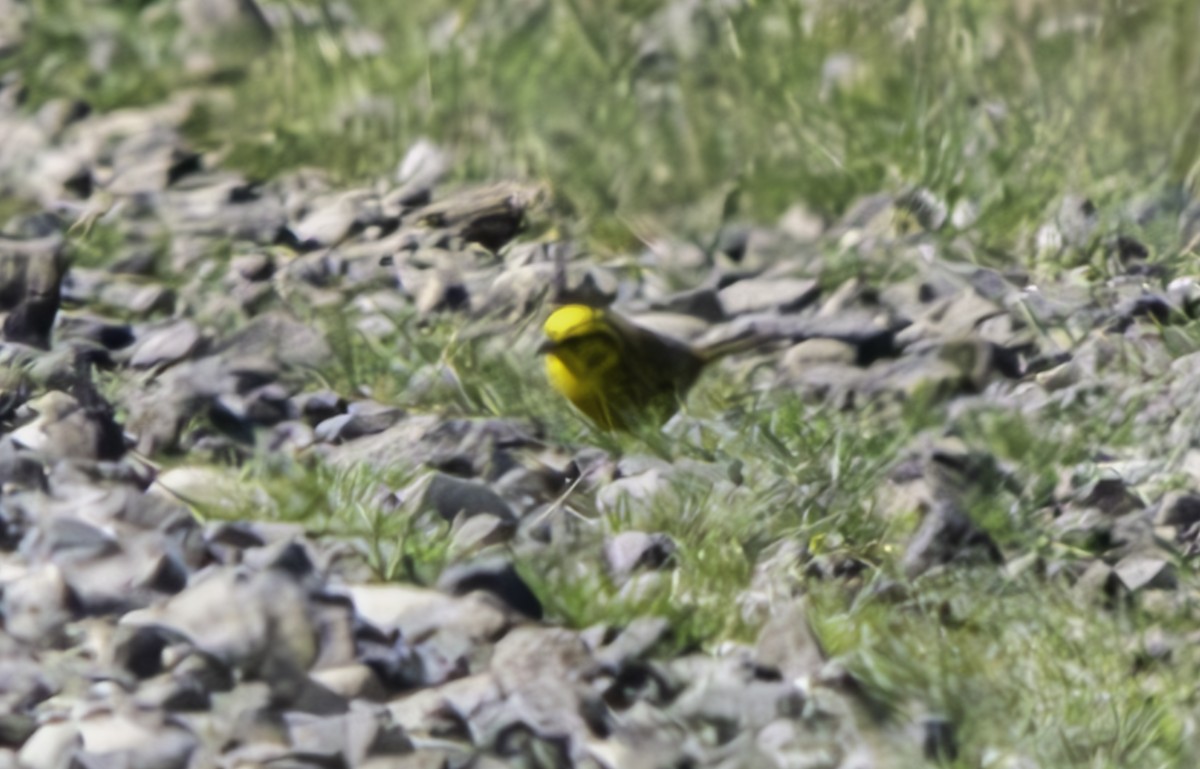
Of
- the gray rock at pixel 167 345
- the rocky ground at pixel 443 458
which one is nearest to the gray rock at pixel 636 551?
the rocky ground at pixel 443 458

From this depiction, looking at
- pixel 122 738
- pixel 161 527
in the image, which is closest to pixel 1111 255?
pixel 161 527

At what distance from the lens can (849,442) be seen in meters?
4.21

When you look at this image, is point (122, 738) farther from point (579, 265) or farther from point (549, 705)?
point (579, 265)

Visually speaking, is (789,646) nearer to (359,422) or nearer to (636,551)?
(636,551)

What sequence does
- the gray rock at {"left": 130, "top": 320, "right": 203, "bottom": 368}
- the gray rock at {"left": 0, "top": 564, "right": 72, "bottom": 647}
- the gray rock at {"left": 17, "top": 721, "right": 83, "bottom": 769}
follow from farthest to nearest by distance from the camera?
the gray rock at {"left": 130, "top": 320, "right": 203, "bottom": 368}, the gray rock at {"left": 0, "top": 564, "right": 72, "bottom": 647}, the gray rock at {"left": 17, "top": 721, "right": 83, "bottom": 769}

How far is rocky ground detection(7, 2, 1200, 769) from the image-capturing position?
326cm

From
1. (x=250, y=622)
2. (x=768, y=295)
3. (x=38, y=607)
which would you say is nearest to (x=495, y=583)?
(x=250, y=622)

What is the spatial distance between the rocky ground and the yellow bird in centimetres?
9

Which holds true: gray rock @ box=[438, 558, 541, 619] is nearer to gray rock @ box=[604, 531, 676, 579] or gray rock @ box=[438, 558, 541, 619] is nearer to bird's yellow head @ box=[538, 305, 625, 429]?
gray rock @ box=[604, 531, 676, 579]

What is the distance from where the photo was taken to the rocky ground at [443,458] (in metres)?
3.26

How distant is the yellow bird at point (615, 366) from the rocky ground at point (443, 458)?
9 centimetres

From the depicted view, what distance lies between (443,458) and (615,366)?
25.2 inches

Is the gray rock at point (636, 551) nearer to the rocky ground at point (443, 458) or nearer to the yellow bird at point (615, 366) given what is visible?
the rocky ground at point (443, 458)

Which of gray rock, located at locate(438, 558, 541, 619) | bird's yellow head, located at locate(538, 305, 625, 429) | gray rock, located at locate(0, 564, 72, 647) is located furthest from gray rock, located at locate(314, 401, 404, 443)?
gray rock, located at locate(0, 564, 72, 647)
